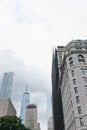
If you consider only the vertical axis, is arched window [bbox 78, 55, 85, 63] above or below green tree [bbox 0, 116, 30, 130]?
above

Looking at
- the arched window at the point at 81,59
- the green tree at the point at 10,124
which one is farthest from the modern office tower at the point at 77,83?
the green tree at the point at 10,124

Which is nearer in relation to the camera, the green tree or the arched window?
the green tree

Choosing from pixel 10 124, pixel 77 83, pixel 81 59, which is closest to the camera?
pixel 10 124

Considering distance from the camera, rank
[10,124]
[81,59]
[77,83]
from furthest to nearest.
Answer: [81,59] < [77,83] < [10,124]

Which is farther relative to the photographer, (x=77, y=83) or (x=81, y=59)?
(x=81, y=59)

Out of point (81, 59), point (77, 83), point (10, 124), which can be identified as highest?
point (81, 59)

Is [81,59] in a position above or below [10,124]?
above

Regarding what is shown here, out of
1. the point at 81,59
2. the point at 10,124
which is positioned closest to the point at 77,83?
the point at 81,59

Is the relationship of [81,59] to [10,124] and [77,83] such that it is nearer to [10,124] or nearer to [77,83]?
[77,83]

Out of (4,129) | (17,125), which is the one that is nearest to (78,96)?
(17,125)

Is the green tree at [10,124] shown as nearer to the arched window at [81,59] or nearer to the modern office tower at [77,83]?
the modern office tower at [77,83]

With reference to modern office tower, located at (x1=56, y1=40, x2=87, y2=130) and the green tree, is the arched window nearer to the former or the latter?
modern office tower, located at (x1=56, y1=40, x2=87, y2=130)

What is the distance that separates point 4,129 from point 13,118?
352 cm

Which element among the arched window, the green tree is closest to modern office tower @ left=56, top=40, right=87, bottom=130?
the arched window
